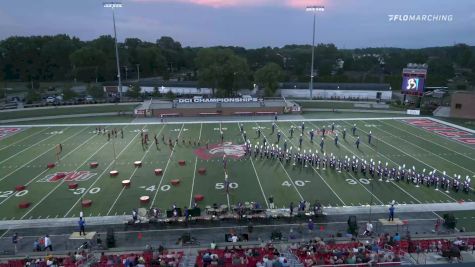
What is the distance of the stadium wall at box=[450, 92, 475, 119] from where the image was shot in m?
41.3

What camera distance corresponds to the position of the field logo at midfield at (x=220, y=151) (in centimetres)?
2752

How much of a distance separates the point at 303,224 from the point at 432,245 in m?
5.35

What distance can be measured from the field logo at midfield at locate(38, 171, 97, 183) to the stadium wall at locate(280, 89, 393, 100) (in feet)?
141

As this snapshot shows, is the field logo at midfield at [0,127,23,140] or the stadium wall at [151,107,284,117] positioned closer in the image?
the field logo at midfield at [0,127,23,140]

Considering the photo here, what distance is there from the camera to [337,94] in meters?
62.6

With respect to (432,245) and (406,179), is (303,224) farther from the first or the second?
(406,179)

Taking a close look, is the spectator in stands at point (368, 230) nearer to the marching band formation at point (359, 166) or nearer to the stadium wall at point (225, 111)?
the marching band formation at point (359, 166)

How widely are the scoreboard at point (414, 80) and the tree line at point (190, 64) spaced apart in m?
20.6

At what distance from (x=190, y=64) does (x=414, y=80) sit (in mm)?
67205

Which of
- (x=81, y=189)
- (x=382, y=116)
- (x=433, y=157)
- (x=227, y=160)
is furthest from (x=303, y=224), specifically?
(x=382, y=116)

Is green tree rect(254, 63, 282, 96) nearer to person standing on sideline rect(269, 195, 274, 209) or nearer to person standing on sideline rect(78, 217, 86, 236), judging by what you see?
person standing on sideline rect(269, 195, 274, 209)

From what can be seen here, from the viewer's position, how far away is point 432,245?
1303 cm

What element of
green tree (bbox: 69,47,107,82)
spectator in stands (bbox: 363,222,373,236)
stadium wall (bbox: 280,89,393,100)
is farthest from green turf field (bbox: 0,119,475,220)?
green tree (bbox: 69,47,107,82)

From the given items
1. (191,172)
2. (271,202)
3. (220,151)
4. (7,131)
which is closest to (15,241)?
(191,172)
